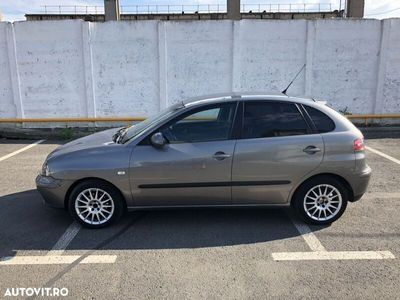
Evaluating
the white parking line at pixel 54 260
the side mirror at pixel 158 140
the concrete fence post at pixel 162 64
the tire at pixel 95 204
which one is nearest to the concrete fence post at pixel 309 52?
the concrete fence post at pixel 162 64

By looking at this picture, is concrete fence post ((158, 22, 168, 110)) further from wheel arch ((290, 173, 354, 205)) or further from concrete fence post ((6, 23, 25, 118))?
wheel arch ((290, 173, 354, 205))

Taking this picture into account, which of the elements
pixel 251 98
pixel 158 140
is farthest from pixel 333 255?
pixel 158 140

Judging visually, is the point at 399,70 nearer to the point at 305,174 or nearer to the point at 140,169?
the point at 305,174

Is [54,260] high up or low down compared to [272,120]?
down

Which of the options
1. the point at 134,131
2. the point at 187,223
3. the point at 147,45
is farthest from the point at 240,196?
the point at 147,45

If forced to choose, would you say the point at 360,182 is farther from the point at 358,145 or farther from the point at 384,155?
the point at 384,155

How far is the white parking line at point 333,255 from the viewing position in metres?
3.99

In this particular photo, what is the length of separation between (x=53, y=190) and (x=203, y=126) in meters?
1.89

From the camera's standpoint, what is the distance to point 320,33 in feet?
34.7

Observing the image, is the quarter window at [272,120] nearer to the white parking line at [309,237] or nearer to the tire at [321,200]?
the tire at [321,200]

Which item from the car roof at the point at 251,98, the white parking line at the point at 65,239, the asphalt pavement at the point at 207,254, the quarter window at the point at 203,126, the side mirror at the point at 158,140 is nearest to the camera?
the asphalt pavement at the point at 207,254

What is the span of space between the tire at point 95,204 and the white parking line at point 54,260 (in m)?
0.68

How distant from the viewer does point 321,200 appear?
471 cm

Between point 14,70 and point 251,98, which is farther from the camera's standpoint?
point 14,70
